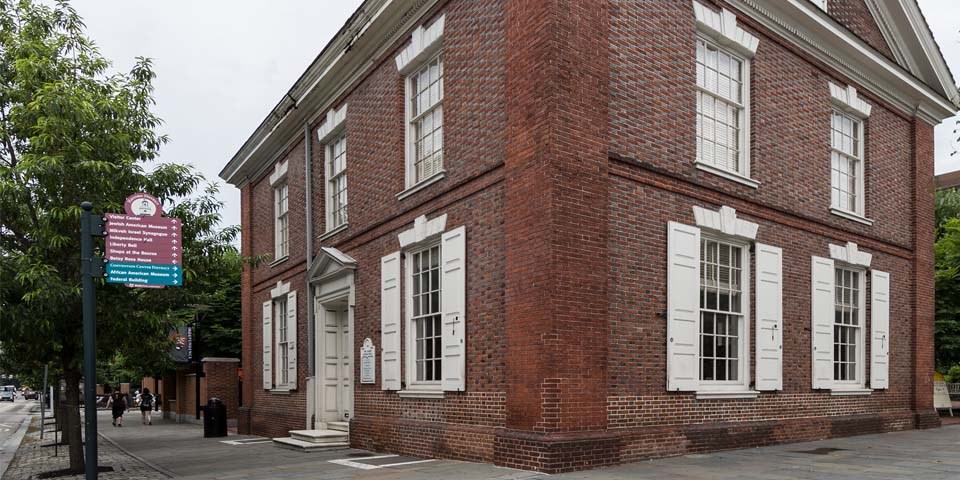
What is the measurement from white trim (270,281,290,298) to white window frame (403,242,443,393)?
718 cm

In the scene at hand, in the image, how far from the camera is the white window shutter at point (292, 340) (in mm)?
19219

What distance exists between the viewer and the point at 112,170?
1267 cm

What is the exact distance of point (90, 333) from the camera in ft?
28.1

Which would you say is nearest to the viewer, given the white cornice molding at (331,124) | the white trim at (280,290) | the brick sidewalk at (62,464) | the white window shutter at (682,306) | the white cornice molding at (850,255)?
the white window shutter at (682,306)

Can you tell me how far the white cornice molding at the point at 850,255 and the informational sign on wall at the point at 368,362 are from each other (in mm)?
8570

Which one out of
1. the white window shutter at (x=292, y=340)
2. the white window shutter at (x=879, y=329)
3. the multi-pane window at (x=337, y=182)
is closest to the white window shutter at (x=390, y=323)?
the multi-pane window at (x=337, y=182)

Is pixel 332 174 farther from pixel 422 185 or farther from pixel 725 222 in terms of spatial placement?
pixel 725 222

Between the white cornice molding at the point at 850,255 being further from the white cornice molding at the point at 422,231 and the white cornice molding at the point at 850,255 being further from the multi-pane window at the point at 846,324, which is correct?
the white cornice molding at the point at 422,231

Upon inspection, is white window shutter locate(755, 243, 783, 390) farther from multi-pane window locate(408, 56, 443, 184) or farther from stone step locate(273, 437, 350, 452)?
stone step locate(273, 437, 350, 452)

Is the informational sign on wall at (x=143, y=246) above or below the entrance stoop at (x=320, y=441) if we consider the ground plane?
above

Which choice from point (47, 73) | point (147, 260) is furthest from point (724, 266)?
point (47, 73)

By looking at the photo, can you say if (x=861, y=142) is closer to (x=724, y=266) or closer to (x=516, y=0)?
(x=724, y=266)

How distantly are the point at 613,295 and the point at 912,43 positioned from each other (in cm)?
1180

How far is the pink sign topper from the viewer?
9531mm
